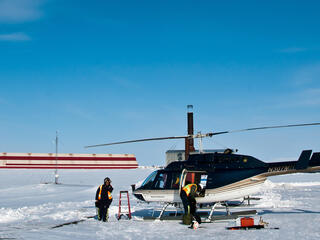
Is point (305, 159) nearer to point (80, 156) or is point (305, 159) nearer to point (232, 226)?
point (232, 226)

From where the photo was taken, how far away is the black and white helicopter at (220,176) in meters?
13.3

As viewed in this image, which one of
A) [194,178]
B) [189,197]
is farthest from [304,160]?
[189,197]

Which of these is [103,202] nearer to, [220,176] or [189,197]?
[189,197]

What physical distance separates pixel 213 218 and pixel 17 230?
661 centimetres

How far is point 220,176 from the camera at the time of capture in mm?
13539

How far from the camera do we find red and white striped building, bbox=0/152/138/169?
3159 inches

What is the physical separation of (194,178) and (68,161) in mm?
75969

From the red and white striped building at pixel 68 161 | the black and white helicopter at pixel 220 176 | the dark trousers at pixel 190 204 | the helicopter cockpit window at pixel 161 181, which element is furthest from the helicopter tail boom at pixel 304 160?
the red and white striped building at pixel 68 161

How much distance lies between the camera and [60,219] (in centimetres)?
1376

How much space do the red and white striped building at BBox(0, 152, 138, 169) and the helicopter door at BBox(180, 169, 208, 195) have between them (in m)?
74.7

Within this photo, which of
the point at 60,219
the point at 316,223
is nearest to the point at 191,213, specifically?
the point at 316,223

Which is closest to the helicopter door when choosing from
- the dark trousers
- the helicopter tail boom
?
the dark trousers

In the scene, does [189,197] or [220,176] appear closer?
[189,197]

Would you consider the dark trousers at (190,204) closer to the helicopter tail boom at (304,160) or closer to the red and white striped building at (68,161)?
the helicopter tail boom at (304,160)
